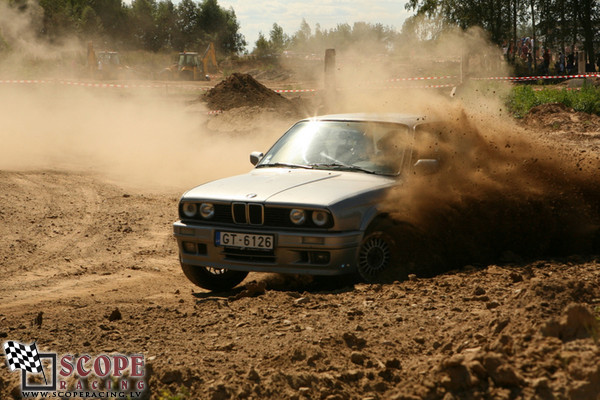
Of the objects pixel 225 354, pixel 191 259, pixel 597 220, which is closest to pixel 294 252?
pixel 191 259

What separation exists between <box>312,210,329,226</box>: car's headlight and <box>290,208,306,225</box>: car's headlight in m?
0.09

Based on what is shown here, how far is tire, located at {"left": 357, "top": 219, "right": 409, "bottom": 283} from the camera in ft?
23.4

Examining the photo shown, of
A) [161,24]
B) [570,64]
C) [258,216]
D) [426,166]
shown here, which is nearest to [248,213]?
[258,216]

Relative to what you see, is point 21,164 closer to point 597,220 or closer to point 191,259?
point 191,259

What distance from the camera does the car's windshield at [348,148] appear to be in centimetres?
789

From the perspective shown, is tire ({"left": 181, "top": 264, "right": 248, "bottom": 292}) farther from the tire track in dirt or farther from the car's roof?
the car's roof

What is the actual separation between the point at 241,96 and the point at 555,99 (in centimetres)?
1102

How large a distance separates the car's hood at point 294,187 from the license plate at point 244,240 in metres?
0.32

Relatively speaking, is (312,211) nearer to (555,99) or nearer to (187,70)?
(555,99)

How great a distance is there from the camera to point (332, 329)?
5.53 meters

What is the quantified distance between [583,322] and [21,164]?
15.3 m

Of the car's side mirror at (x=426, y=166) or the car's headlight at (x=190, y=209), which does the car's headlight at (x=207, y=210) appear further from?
the car's side mirror at (x=426, y=166)

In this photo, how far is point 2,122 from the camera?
2325 centimetres

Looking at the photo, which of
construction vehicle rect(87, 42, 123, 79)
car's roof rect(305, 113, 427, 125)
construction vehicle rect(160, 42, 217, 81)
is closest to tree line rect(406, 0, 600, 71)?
construction vehicle rect(160, 42, 217, 81)
